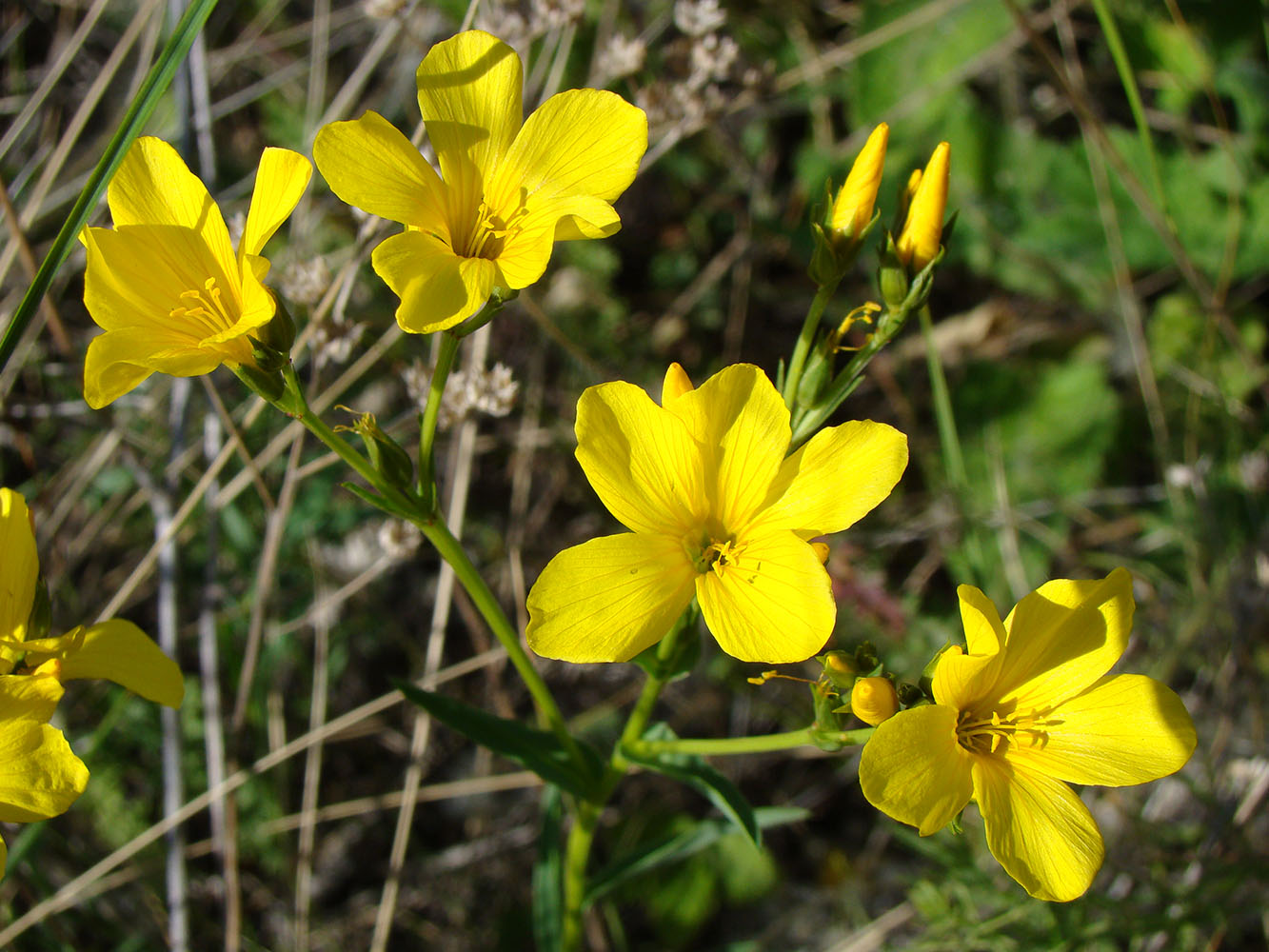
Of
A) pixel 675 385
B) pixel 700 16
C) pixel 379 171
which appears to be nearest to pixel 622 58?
pixel 700 16

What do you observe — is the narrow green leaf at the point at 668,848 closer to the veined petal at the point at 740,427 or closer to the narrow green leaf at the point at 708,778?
the narrow green leaf at the point at 708,778

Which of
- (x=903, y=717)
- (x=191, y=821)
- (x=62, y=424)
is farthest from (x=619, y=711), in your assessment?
(x=62, y=424)

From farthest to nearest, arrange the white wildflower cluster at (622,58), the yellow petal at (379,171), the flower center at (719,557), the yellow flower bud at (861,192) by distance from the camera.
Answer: the white wildflower cluster at (622,58) < the yellow flower bud at (861,192) < the flower center at (719,557) < the yellow petal at (379,171)

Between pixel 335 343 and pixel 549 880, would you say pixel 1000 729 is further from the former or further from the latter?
pixel 335 343

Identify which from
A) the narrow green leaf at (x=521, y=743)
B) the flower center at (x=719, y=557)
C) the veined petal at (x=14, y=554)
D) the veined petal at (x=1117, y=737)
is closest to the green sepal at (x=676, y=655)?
the flower center at (x=719, y=557)

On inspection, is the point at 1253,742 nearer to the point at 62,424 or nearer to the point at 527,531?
the point at 527,531

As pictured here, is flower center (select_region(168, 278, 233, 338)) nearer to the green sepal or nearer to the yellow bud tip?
the yellow bud tip
